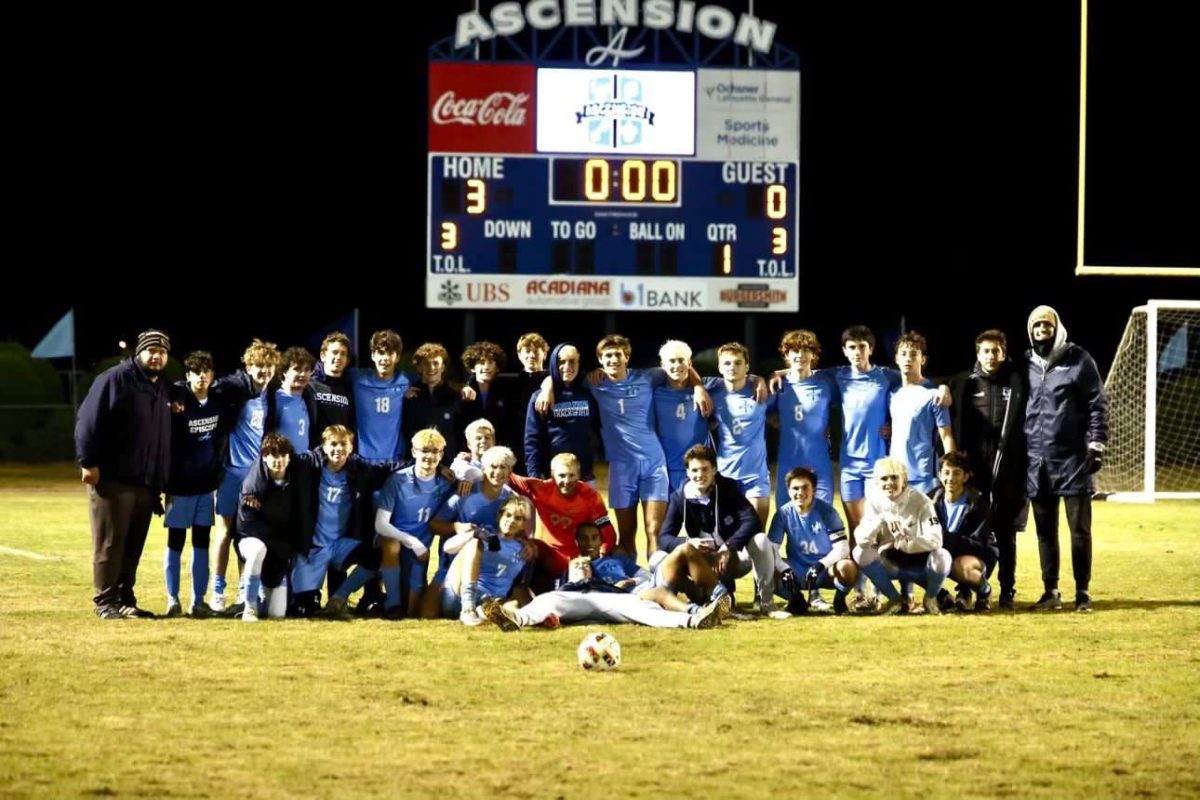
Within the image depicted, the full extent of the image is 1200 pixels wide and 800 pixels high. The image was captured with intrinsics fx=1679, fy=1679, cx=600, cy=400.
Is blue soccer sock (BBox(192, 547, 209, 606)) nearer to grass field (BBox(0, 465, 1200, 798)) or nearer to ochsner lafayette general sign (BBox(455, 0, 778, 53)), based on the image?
grass field (BBox(0, 465, 1200, 798))

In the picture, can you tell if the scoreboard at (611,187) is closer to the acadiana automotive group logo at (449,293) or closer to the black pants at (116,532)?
the acadiana automotive group logo at (449,293)

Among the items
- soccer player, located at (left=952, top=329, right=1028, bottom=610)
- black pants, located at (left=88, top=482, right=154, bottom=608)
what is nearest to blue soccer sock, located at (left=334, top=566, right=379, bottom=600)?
black pants, located at (left=88, top=482, right=154, bottom=608)

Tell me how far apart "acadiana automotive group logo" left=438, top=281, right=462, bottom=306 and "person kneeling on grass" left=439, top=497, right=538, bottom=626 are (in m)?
13.8

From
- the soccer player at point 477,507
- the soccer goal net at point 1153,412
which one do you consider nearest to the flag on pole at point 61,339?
the soccer goal net at point 1153,412

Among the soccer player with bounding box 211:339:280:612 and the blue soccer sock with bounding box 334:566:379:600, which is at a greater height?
the soccer player with bounding box 211:339:280:612

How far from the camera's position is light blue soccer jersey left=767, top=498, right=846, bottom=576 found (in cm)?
1000

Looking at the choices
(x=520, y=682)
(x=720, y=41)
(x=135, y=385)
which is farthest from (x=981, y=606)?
(x=720, y=41)

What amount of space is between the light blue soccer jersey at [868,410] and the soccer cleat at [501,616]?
8.48 feet

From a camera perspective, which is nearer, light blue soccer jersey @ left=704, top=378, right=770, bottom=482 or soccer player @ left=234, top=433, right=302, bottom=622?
soccer player @ left=234, top=433, right=302, bottom=622

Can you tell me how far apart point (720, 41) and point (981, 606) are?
602 inches

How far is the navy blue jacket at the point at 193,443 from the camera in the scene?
972 centimetres


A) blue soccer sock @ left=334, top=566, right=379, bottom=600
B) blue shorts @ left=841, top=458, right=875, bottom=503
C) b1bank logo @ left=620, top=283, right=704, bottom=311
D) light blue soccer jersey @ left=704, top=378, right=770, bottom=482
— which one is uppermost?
b1bank logo @ left=620, top=283, right=704, bottom=311

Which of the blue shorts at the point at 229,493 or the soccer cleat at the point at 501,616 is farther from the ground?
the blue shorts at the point at 229,493

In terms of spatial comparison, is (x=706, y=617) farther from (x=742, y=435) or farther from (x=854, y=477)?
(x=854, y=477)
